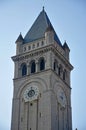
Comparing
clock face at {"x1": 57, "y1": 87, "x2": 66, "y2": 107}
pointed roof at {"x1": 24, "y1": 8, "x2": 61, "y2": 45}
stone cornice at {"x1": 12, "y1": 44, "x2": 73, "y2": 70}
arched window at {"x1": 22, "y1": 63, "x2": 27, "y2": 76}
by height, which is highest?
pointed roof at {"x1": 24, "y1": 8, "x2": 61, "y2": 45}

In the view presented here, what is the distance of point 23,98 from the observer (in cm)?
6469

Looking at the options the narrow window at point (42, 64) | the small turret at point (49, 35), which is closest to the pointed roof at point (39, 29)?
the small turret at point (49, 35)

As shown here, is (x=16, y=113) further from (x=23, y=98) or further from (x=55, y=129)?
(x=55, y=129)

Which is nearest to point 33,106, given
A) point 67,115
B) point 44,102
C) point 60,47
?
point 44,102

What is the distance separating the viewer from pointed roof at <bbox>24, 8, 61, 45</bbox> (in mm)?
70281

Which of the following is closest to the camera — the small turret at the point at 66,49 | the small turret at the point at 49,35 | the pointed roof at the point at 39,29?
the small turret at the point at 49,35

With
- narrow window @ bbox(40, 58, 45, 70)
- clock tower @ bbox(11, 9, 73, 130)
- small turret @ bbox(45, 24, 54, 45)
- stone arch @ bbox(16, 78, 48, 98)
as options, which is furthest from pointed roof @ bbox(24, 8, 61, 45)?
stone arch @ bbox(16, 78, 48, 98)

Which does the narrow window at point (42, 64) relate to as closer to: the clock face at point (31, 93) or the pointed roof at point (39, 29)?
the clock face at point (31, 93)

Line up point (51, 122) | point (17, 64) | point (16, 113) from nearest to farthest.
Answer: point (51, 122) → point (16, 113) → point (17, 64)

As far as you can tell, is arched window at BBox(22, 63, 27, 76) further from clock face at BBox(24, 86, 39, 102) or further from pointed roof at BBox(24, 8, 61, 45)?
pointed roof at BBox(24, 8, 61, 45)

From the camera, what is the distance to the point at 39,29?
71.5 m

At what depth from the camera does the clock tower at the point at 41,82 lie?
6159cm

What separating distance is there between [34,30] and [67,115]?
16.4 meters

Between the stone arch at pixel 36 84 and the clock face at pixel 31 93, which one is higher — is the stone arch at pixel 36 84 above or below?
above
